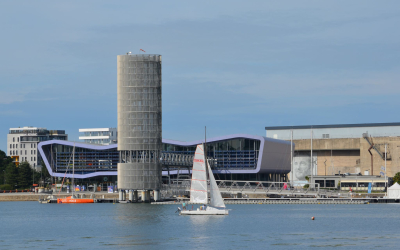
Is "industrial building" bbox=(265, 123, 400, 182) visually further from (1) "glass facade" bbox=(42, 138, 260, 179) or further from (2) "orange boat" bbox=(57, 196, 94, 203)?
(2) "orange boat" bbox=(57, 196, 94, 203)

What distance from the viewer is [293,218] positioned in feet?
334

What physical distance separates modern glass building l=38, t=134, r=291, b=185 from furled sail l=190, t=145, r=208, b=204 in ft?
203

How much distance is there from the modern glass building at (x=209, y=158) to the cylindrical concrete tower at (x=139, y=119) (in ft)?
68.2

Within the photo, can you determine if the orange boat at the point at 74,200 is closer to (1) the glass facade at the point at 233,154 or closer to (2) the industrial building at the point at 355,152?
(1) the glass facade at the point at 233,154

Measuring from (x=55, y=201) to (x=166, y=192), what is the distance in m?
25.7

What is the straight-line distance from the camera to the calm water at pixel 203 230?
71062 millimetres

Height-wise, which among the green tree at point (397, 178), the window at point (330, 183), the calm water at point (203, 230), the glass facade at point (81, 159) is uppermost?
the glass facade at point (81, 159)

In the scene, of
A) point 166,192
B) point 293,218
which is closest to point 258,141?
point 166,192

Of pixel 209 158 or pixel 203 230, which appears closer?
pixel 203 230

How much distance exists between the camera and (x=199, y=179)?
320 ft

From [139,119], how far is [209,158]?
3959 cm

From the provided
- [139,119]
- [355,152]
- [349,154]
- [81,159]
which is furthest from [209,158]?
[355,152]

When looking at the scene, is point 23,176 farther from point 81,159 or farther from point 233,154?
point 233,154

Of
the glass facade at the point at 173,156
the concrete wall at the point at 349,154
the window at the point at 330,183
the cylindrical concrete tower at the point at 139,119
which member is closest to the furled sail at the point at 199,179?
the cylindrical concrete tower at the point at 139,119
